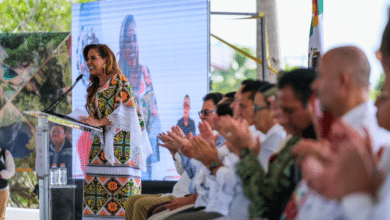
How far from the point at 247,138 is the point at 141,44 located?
11.1 ft

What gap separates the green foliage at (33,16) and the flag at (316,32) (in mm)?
11570

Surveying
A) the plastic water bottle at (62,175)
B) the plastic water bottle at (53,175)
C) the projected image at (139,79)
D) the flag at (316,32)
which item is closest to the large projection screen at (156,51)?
the projected image at (139,79)

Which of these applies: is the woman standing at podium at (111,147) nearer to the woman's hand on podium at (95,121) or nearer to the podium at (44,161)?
the woman's hand on podium at (95,121)

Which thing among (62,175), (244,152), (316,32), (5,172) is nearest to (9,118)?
(5,172)

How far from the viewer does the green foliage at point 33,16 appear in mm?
14516

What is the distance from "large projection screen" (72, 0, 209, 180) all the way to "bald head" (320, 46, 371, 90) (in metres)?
3.06

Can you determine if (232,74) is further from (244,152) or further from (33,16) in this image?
(244,152)

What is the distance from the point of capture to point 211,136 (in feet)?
8.86

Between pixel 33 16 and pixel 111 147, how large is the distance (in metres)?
12.2

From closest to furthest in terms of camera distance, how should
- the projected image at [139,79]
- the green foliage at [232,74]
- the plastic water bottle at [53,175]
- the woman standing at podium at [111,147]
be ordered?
the plastic water bottle at [53,175] < the woman standing at podium at [111,147] < the projected image at [139,79] < the green foliage at [232,74]

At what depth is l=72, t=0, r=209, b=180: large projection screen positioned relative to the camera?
4750mm

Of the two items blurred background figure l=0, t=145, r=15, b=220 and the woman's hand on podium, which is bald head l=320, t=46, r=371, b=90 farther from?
blurred background figure l=0, t=145, r=15, b=220

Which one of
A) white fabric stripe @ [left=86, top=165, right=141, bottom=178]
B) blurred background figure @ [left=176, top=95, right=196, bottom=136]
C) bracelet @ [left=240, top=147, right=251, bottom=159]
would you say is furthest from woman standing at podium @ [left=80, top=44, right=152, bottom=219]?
bracelet @ [left=240, top=147, right=251, bottom=159]

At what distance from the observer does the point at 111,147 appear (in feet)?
Result: 11.8
